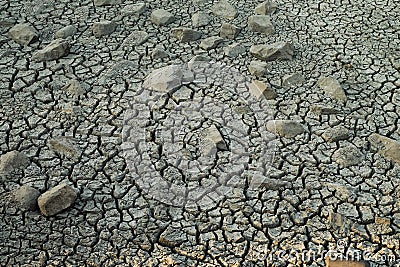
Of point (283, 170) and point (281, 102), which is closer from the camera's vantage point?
point (283, 170)

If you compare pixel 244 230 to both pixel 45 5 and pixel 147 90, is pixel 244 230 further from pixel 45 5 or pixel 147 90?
pixel 45 5

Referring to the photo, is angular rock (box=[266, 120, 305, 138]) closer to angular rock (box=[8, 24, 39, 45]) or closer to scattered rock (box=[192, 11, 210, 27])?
scattered rock (box=[192, 11, 210, 27])

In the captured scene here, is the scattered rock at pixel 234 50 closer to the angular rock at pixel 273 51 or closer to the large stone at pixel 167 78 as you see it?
the angular rock at pixel 273 51

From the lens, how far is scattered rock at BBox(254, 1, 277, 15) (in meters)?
4.18

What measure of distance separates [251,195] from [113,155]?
0.73 metres

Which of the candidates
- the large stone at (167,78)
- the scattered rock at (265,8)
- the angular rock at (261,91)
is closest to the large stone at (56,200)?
the large stone at (167,78)

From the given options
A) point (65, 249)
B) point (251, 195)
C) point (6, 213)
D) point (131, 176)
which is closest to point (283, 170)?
point (251, 195)

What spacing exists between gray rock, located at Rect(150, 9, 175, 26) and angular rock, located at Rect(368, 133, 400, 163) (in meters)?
1.57

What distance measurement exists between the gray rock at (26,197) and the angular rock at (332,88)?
1.70 m

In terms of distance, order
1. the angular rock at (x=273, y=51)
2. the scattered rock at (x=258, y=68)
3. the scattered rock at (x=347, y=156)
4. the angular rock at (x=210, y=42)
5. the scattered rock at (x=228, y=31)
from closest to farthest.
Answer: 1. the scattered rock at (x=347, y=156)
2. the scattered rock at (x=258, y=68)
3. the angular rock at (x=273, y=51)
4. the angular rock at (x=210, y=42)
5. the scattered rock at (x=228, y=31)

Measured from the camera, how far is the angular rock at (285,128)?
3209 mm

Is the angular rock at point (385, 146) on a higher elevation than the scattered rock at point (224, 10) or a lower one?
lower

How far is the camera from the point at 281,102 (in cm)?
341

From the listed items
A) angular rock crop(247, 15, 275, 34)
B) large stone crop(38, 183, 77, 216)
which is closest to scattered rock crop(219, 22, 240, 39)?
angular rock crop(247, 15, 275, 34)
